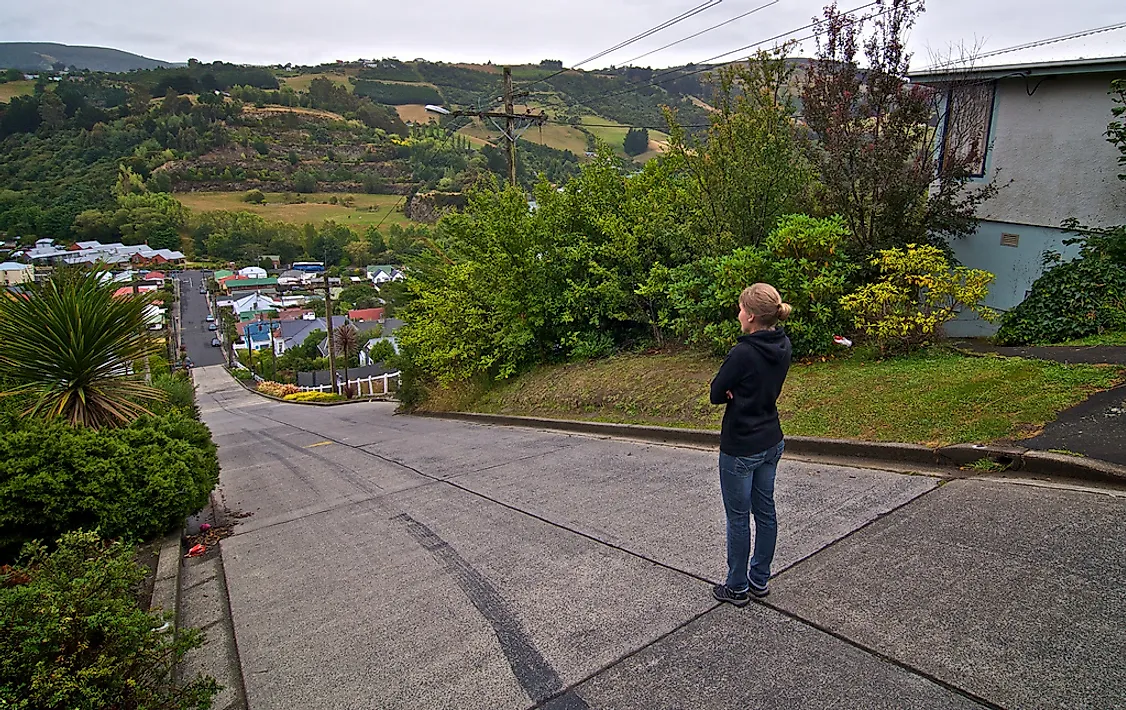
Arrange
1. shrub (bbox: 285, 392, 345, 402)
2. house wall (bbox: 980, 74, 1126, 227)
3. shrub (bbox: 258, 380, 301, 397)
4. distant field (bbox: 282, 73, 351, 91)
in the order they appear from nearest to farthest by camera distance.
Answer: house wall (bbox: 980, 74, 1126, 227) → shrub (bbox: 285, 392, 345, 402) → shrub (bbox: 258, 380, 301, 397) → distant field (bbox: 282, 73, 351, 91)

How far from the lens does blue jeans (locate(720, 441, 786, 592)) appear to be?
11.3 ft

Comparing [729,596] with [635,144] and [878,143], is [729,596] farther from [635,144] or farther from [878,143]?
[635,144]

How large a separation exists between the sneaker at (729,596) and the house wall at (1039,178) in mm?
9753

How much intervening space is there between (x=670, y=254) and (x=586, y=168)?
133 inches

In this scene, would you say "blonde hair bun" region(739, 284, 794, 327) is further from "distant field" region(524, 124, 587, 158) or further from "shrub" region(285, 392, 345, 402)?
"distant field" region(524, 124, 587, 158)

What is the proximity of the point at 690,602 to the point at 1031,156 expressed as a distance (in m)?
10.8

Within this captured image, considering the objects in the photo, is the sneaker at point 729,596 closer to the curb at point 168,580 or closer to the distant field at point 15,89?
the curb at point 168,580

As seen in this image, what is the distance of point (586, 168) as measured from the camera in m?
15.0

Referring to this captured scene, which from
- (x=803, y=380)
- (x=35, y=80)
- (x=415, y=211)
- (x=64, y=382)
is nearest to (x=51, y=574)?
(x=64, y=382)

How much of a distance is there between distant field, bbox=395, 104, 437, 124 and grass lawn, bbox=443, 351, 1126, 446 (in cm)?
15542

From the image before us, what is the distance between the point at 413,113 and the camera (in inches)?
6422

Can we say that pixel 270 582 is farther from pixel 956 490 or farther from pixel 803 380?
pixel 803 380

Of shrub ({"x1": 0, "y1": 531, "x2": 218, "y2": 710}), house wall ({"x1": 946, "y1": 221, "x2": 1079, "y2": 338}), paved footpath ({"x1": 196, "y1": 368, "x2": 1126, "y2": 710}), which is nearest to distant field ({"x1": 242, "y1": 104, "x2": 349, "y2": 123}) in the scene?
house wall ({"x1": 946, "y1": 221, "x2": 1079, "y2": 338})

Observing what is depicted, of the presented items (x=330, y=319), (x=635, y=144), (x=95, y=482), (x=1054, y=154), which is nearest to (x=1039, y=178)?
(x=1054, y=154)
